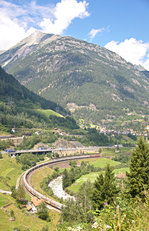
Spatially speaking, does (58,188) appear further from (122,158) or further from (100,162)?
(122,158)

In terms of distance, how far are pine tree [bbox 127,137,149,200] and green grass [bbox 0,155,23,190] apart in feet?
235

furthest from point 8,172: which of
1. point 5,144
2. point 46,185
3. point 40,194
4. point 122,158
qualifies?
point 122,158

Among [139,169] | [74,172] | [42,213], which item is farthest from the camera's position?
[74,172]

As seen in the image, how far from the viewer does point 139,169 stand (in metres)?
26.2

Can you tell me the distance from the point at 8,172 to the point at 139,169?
92519 millimetres

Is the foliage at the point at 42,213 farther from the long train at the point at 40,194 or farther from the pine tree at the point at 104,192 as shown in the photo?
the pine tree at the point at 104,192

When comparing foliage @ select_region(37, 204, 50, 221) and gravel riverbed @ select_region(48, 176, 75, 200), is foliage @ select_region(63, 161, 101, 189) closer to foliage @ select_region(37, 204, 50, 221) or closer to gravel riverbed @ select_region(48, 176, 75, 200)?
gravel riverbed @ select_region(48, 176, 75, 200)

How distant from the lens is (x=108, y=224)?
10.0 metres

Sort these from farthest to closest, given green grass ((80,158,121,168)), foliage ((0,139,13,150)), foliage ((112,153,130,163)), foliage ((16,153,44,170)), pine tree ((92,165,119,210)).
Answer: foliage ((112,153,130,163))
green grass ((80,158,121,168))
foliage ((0,139,13,150))
foliage ((16,153,44,170))
pine tree ((92,165,119,210))

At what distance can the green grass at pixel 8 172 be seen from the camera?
302ft

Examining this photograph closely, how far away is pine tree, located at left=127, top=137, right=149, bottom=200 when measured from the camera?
84.5 ft

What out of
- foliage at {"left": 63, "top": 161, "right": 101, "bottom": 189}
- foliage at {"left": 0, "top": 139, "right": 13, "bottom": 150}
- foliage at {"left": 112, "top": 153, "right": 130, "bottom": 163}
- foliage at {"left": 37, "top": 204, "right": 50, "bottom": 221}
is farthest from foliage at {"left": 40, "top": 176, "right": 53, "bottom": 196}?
foliage at {"left": 112, "top": 153, "right": 130, "bottom": 163}

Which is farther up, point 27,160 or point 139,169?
point 139,169

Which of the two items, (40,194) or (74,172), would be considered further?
(74,172)
